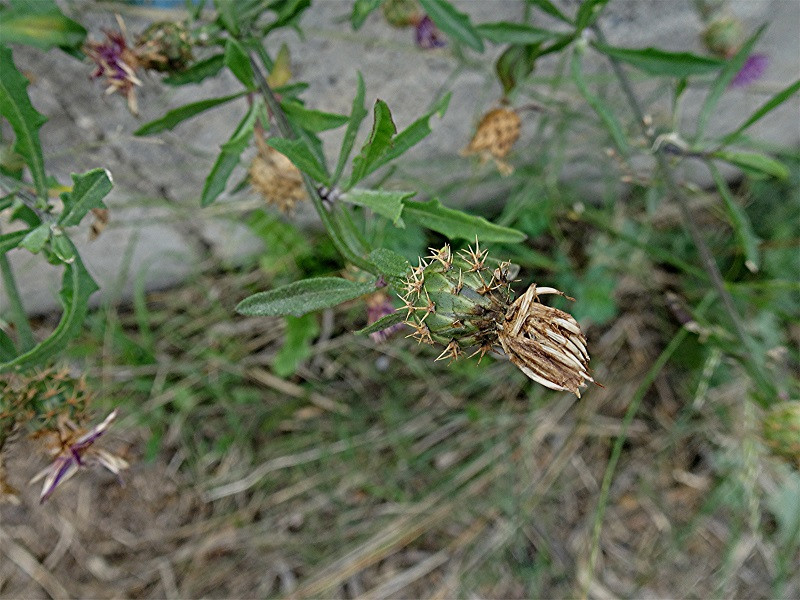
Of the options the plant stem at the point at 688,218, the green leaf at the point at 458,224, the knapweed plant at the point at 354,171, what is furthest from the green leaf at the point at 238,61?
the plant stem at the point at 688,218

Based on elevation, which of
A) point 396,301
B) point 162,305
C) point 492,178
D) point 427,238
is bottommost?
point 162,305

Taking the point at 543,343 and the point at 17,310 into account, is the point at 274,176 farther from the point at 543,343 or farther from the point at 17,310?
the point at 543,343

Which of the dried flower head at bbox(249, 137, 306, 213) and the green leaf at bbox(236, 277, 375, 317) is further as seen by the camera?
the dried flower head at bbox(249, 137, 306, 213)

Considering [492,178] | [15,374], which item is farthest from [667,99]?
[15,374]

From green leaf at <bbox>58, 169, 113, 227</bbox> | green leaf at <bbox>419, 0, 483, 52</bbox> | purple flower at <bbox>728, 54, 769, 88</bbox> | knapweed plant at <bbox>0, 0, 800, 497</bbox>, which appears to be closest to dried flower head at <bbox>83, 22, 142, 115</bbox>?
knapweed plant at <bbox>0, 0, 800, 497</bbox>

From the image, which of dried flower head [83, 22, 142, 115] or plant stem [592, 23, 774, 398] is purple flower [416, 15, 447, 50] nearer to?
plant stem [592, 23, 774, 398]

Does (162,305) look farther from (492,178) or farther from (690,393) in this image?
(690,393)

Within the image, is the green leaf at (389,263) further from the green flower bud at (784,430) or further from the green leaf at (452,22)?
the green flower bud at (784,430)

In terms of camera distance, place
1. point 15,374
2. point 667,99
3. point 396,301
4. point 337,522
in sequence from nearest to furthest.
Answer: point 15,374
point 396,301
point 667,99
point 337,522
